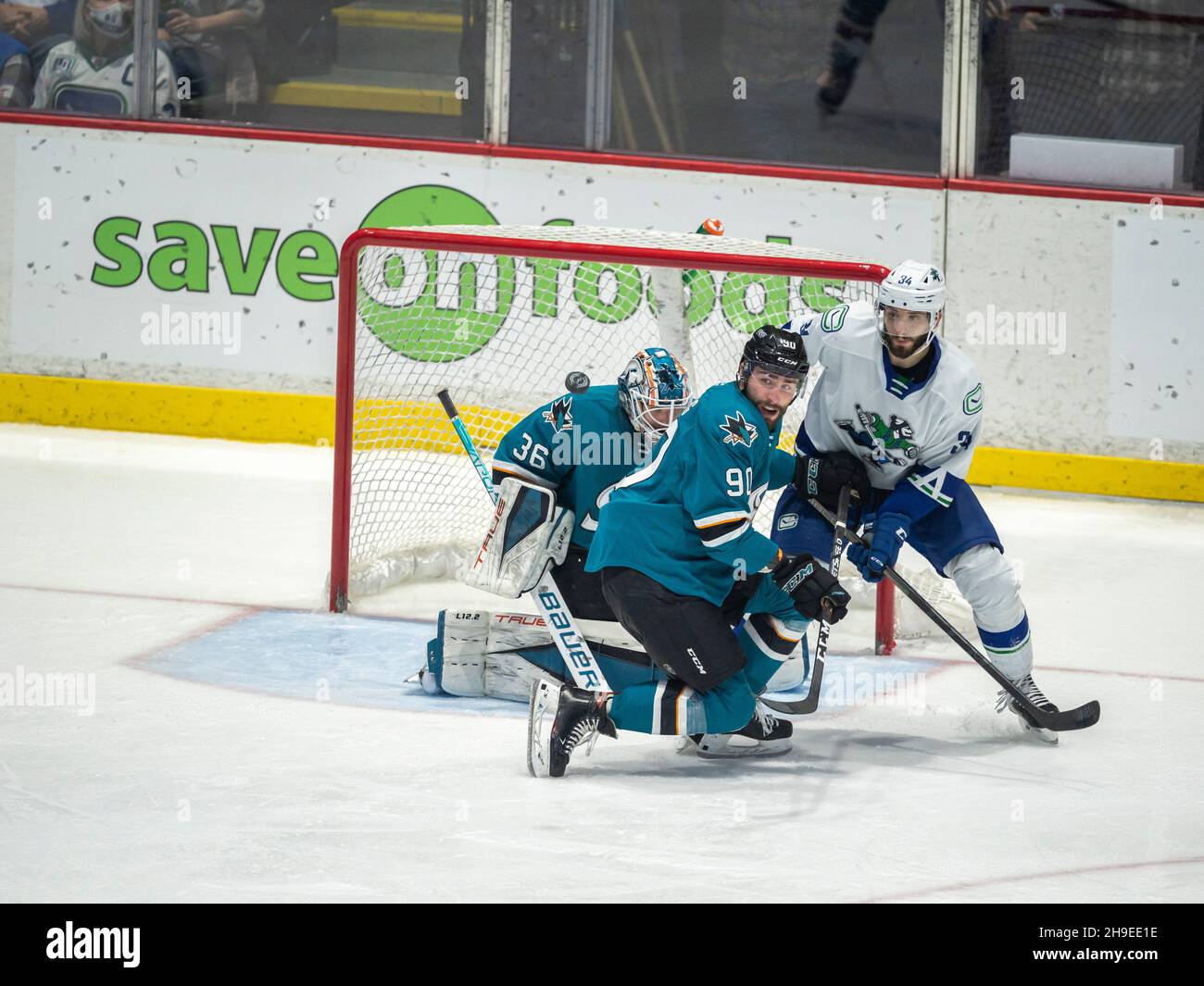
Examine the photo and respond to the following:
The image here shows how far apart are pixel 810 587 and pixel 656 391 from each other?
1.96 feet

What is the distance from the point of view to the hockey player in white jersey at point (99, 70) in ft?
23.3

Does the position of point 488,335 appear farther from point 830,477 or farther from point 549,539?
point 830,477

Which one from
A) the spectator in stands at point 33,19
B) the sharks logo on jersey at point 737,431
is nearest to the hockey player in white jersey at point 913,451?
the sharks logo on jersey at point 737,431

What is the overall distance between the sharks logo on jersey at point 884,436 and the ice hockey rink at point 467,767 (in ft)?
2.04

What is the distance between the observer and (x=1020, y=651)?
406 cm

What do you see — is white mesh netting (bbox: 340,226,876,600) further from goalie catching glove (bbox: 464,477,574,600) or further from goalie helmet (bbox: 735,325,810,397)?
goalie helmet (bbox: 735,325,810,397)

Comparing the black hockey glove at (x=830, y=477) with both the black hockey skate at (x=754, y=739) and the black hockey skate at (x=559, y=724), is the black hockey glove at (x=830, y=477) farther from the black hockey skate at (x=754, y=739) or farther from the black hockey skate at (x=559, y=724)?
the black hockey skate at (x=559, y=724)

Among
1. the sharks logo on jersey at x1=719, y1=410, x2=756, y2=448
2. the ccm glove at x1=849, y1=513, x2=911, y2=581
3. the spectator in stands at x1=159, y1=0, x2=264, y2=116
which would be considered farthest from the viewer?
the spectator in stands at x1=159, y1=0, x2=264, y2=116

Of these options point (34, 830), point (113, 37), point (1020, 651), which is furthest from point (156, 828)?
point (113, 37)

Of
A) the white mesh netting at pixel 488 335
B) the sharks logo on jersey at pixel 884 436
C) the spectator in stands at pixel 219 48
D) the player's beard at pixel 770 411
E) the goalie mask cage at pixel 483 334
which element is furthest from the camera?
the spectator in stands at pixel 219 48

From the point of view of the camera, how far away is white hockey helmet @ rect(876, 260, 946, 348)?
3938mm

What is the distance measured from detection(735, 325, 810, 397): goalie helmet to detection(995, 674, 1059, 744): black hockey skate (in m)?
0.95

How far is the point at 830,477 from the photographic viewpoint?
4.16 metres

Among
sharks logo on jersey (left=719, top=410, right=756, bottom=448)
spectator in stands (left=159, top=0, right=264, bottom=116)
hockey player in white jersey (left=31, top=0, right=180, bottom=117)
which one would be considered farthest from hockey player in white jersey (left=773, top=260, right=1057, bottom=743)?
hockey player in white jersey (left=31, top=0, right=180, bottom=117)
